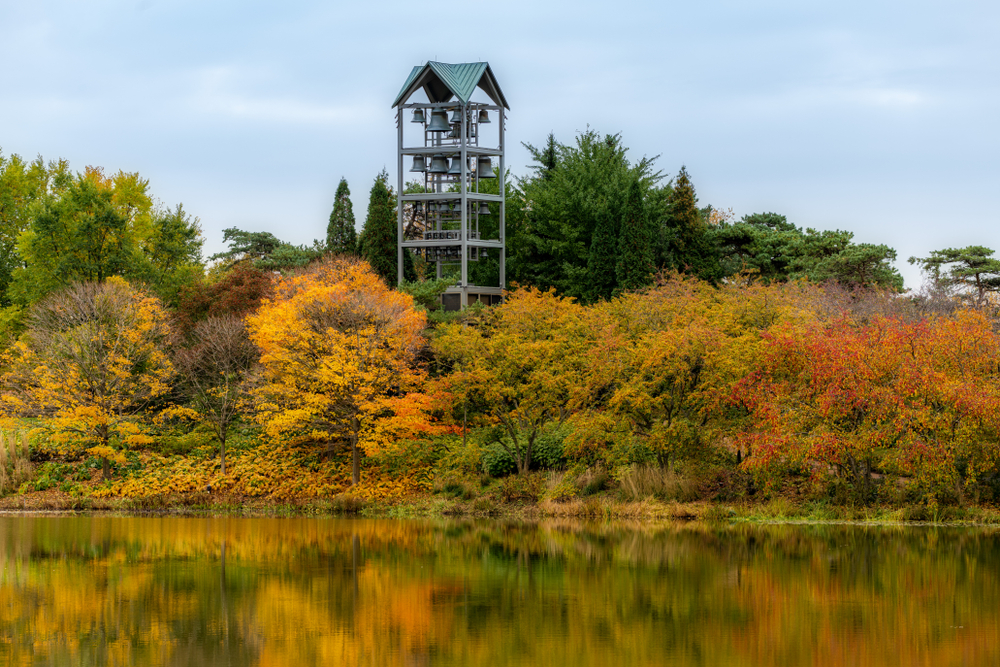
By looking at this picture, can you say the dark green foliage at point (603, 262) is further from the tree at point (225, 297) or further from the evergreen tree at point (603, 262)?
the tree at point (225, 297)

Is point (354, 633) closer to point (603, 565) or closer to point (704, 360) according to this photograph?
point (603, 565)

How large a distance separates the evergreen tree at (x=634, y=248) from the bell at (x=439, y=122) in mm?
8257

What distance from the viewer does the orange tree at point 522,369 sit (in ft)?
118

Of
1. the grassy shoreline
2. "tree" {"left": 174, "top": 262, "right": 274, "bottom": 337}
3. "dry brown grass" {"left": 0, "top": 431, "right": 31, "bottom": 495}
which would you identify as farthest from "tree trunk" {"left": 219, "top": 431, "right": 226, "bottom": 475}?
"dry brown grass" {"left": 0, "top": 431, "right": 31, "bottom": 495}

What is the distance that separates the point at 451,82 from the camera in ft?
160

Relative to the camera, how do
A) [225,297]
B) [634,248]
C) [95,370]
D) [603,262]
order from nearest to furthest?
[95,370]
[225,297]
[634,248]
[603,262]

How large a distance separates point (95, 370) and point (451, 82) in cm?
1882

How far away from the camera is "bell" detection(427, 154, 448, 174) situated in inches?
1941

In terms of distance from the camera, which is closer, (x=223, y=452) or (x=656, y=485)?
(x=656, y=485)

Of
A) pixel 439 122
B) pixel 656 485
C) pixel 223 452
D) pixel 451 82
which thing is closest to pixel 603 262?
pixel 439 122

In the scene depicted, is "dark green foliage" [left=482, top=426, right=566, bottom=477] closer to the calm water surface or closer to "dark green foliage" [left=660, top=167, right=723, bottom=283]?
the calm water surface

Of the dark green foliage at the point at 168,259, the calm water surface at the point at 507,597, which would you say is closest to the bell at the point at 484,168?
the dark green foliage at the point at 168,259

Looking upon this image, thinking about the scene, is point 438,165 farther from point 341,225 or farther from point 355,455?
point 355,455

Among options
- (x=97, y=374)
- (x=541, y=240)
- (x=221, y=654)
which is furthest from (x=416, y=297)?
(x=221, y=654)
